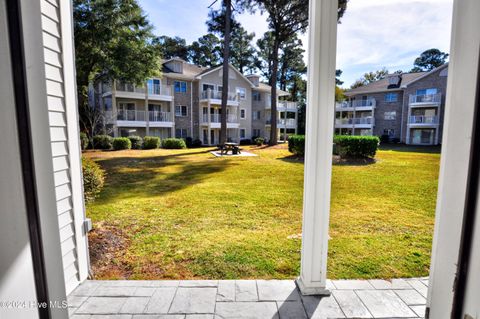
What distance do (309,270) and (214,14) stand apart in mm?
13403

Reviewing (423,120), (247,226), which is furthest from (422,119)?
(247,226)

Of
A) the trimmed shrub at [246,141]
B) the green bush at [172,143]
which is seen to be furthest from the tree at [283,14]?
the trimmed shrub at [246,141]

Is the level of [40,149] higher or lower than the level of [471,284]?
higher

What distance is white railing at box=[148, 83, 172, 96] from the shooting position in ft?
56.6

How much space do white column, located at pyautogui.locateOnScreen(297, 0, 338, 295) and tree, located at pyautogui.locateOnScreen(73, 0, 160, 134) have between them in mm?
13374

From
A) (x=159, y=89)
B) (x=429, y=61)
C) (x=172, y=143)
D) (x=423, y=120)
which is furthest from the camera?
(x=429, y=61)

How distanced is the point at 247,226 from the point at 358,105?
68.5 ft

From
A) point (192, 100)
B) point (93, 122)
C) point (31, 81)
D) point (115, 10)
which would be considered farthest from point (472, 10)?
point (192, 100)

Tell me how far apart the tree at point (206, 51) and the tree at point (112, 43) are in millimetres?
9034

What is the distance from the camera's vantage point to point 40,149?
0.54m

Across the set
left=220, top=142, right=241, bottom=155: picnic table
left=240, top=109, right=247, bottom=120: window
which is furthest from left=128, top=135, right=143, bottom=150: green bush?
left=240, top=109, right=247, bottom=120: window

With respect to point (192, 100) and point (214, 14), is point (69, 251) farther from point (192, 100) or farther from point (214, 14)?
point (192, 100)

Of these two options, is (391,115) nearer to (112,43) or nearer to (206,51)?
(206,51)

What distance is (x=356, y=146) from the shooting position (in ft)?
30.7
